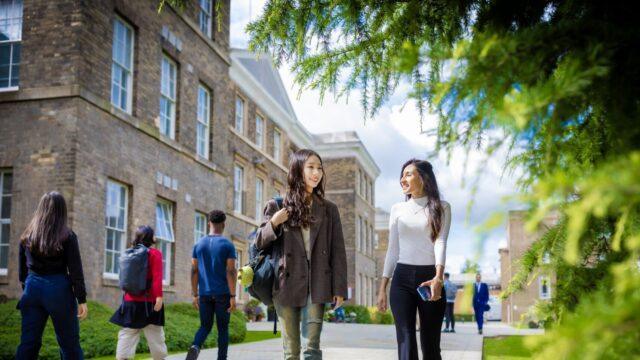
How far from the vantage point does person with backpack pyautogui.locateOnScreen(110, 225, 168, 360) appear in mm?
6773

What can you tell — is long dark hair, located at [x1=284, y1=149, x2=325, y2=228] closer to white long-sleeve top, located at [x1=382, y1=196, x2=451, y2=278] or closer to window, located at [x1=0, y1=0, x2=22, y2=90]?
white long-sleeve top, located at [x1=382, y1=196, x2=451, y2=278]

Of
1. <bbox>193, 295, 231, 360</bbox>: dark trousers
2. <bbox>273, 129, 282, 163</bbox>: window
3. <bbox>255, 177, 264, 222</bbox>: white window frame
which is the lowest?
<bbox>193, 295, 231, 360</bbox>: dark trousers

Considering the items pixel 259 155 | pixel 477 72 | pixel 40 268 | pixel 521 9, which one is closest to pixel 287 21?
pixel 521 9

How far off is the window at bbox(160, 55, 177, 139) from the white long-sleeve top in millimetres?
12480

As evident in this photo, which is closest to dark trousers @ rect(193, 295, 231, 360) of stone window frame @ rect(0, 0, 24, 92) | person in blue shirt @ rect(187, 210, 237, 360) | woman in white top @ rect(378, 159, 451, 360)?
person in blue shirt @ rect(187, 210, 237, 360)

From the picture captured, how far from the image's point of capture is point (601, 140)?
2.21 metres

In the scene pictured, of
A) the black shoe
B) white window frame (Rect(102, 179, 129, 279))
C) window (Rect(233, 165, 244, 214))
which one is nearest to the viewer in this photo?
the black shoe

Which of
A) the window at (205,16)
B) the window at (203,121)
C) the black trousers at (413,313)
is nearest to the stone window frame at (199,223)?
the window at (203,121)

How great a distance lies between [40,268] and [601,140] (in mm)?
4919

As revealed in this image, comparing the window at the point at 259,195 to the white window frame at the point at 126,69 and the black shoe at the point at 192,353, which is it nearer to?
the white window frame at the point at 126,69

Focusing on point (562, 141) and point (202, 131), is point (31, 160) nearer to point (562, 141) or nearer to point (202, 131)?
point (202, 131)

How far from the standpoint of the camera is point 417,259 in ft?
15.4

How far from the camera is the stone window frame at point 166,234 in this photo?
16.3 meters

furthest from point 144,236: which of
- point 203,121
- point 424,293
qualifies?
point 203,121
